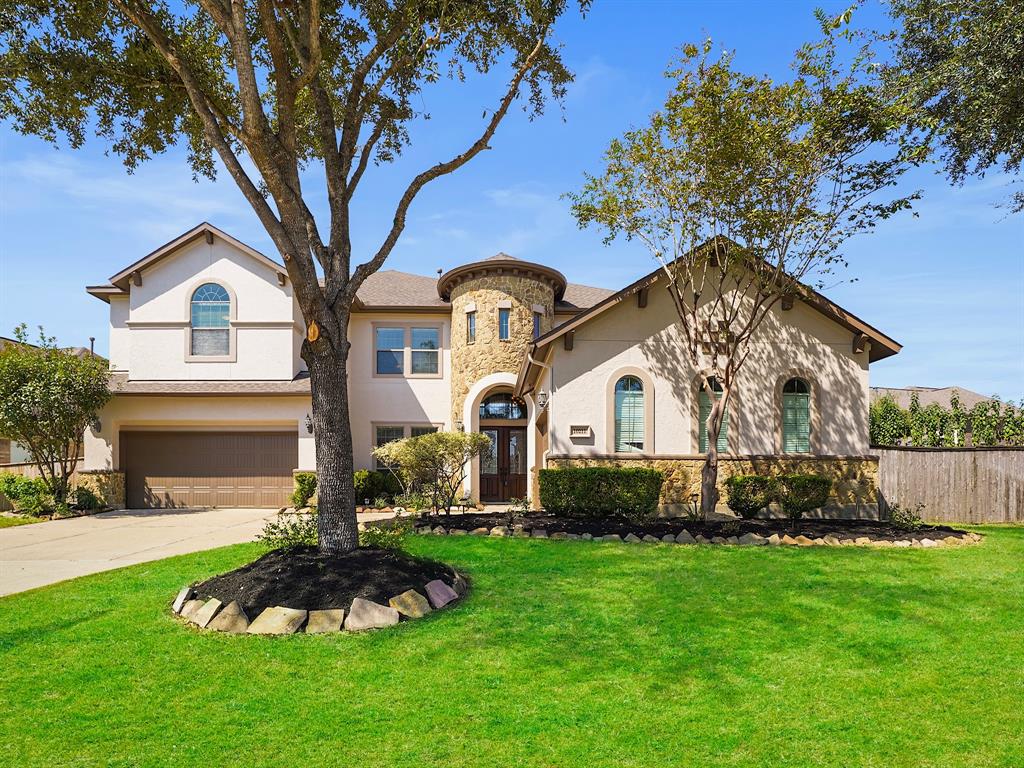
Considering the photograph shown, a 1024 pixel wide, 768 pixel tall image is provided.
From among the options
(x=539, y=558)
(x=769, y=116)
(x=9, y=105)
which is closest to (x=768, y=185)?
(x=769, y=116)

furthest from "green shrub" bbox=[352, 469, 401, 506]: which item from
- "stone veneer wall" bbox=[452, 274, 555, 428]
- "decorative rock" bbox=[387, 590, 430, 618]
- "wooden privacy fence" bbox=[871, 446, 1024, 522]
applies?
"wooden privacy fence" bbox=[871, 446, 1024, 522]

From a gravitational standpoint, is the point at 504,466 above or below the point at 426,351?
below

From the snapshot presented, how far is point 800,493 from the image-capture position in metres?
11.8

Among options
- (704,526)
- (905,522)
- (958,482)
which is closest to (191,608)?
(704,526)

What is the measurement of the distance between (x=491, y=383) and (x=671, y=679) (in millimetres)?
13293

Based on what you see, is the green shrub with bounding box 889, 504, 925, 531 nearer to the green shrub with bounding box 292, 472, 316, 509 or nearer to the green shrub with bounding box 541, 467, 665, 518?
the green shrub with bounding box 541, 467, 665, 518

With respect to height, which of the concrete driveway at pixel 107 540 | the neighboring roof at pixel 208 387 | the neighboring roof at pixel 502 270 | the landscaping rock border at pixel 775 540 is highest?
the neighboring roof at pixel 502 270

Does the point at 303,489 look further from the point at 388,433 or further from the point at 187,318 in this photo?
the point at 187,318

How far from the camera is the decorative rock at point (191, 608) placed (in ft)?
20.5

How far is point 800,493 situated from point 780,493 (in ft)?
1.16

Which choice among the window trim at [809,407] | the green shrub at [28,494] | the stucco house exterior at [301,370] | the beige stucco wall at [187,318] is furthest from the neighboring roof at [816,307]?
the green shrub at [28,494]

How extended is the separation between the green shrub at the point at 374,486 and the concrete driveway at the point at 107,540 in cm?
239

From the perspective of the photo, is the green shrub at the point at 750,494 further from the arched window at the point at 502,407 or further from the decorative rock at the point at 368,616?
the decorative rock at the point at 368,616

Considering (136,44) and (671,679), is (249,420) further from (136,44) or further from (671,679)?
(671,679)
